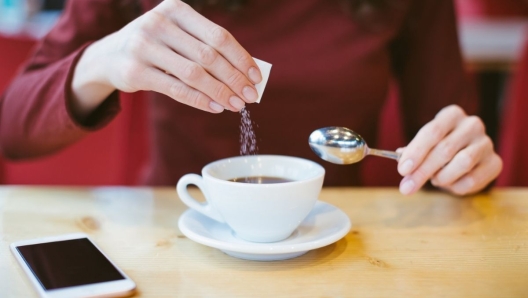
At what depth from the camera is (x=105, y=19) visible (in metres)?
1.14

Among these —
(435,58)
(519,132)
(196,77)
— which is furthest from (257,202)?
(519,132)

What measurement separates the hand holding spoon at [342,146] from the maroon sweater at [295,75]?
328 millimetres

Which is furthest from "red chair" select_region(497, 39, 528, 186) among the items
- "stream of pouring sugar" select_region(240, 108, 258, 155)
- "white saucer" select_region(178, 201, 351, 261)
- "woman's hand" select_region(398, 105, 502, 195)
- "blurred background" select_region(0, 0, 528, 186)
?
"white saucer" select_region(178, 201, 351, 261)

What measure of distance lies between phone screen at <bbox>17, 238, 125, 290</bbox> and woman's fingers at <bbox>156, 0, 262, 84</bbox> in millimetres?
298

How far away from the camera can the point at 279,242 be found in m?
0.73

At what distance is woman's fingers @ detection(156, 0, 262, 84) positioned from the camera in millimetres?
724

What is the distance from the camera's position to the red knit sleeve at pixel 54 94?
95 centimetres

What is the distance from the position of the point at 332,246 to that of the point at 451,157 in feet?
0.91

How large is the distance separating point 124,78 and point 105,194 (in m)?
0.30

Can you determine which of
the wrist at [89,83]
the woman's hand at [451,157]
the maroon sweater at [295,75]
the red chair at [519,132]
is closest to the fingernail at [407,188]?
the woman's hand at [451,157]

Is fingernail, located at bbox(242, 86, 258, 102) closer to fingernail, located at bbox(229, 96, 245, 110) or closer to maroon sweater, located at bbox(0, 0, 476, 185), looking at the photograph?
fingernail, located at bbox(229, 96, 245, 110)

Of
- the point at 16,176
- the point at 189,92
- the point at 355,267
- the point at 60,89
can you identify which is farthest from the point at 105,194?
the point at 16,176

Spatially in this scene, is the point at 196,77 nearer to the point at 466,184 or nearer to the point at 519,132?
the point at 466,184

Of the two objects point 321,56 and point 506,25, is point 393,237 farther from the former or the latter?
point 506,25
